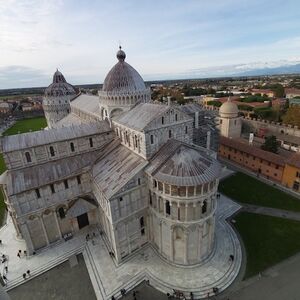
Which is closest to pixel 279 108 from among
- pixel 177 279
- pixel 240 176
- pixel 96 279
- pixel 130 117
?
pixel 240 176

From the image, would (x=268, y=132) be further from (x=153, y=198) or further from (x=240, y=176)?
(x=153, y=198)

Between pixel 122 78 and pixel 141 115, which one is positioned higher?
pixel 122 78

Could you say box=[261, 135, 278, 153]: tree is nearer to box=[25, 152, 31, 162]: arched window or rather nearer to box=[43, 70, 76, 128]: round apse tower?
box=[25, 152, 31, 162]: arched window

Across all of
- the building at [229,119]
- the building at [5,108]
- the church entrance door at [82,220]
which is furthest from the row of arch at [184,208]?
the building at [5,108]

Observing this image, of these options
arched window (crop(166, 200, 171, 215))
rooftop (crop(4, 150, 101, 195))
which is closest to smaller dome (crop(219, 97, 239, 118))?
rooftop (crop(4, 150, 101, 195))

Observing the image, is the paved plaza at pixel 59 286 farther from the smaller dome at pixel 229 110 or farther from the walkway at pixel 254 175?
the smaller dome at pixel 229 110

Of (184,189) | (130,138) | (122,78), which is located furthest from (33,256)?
(122,78)

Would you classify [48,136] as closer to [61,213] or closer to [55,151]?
[55,151]

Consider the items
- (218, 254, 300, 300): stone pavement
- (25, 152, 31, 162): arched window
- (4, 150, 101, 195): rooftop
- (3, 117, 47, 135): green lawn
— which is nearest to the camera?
(218, 254, 300, 300): stone pavement
